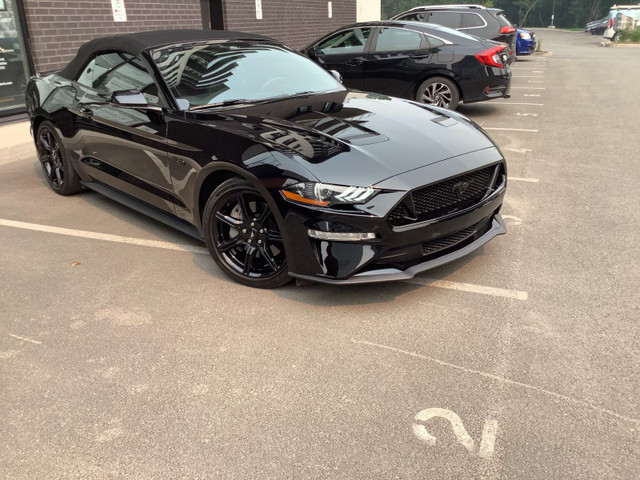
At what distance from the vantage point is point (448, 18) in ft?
50.6

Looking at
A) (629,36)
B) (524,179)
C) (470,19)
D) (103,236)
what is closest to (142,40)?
(103,236)

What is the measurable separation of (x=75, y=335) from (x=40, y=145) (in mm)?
3507

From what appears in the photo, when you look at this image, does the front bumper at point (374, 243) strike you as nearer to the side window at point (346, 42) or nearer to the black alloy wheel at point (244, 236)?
the black alloy wheel at point (244, 236)

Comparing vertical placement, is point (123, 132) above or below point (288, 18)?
below

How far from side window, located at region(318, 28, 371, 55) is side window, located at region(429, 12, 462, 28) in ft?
20.9

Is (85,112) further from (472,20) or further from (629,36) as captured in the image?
(629,36)

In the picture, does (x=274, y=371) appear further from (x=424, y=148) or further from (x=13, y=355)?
(x=424, y=148)

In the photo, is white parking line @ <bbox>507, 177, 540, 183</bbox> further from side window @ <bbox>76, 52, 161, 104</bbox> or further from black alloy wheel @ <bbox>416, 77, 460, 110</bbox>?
side window @ <bbox>76, 52, 161, 104</bbox>

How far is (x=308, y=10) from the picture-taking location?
18203 millimetres

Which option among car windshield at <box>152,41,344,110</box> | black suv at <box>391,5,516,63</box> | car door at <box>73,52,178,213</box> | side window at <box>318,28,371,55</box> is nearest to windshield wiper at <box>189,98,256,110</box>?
car windshield at <box>152,41,344,110</box>

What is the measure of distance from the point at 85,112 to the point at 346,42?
231 inches

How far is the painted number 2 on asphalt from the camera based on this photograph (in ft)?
8.07

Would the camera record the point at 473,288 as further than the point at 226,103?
No

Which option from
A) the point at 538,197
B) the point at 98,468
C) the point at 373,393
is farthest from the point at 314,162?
the point at 538,197
